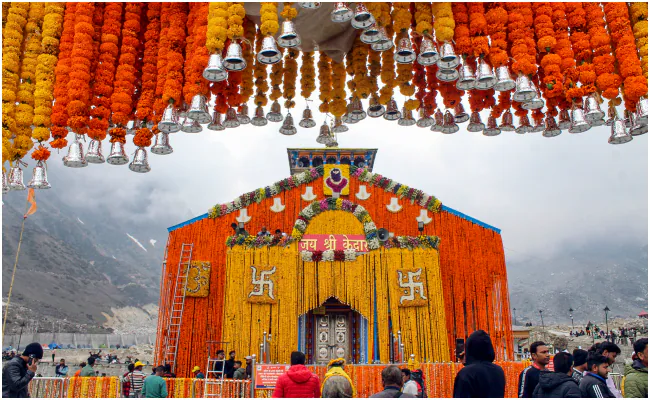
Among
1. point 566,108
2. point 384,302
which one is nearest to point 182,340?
point 384,302

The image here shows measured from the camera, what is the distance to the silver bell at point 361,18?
5809 millimetres

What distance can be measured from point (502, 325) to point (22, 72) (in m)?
14.9

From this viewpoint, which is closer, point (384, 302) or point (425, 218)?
point (384, 302)

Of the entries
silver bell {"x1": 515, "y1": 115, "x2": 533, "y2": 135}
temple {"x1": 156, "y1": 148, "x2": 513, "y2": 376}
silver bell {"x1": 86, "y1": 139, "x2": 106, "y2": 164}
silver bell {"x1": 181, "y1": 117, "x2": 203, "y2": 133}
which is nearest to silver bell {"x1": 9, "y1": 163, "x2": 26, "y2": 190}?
silver bell {"x1": 86, "y1": 139, "x2": 106, "y2": 164}

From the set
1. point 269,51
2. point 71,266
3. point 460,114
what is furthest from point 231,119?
point 71,266

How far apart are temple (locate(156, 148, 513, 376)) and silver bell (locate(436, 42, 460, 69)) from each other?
973cm

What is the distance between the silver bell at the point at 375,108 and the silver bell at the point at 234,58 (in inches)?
86.8

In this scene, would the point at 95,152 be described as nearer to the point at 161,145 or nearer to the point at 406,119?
the point at 161,145

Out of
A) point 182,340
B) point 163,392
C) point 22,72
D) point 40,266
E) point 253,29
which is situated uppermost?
point 40,266

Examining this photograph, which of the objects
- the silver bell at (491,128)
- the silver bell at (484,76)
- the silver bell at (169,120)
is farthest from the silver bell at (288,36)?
the silver bell at (491,128)

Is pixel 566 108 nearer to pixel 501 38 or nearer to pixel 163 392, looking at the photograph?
pixel 501 38

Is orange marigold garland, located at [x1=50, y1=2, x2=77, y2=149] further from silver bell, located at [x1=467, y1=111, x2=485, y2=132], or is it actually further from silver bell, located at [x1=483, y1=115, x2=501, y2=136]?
silver bell, located at [x1=483, y1=115, x2=501, y2=136]

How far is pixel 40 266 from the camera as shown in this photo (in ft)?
363

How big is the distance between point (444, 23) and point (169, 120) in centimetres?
353
